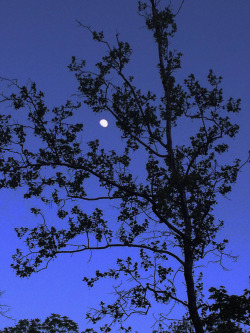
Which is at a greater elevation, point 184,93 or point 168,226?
point 184,93

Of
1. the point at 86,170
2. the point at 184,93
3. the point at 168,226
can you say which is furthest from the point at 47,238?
the point at 184,93

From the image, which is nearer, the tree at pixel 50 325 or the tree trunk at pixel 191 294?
the tree trunk at pixel 191 294

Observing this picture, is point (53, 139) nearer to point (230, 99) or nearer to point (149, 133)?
point (149, 133)

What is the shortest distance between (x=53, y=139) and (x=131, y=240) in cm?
539

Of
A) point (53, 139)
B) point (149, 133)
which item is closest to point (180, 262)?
point (149, 133)

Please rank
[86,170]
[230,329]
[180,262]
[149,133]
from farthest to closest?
[149,133] < [86,170] < [180,262] < [230,329]

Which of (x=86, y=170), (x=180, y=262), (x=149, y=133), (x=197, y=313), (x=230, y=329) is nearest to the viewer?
(x=230, y=329)

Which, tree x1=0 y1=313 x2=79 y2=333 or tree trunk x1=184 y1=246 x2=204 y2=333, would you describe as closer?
tree trunk x1=184 y1=246 x2=204 y2=333

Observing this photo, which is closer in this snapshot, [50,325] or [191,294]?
[191,294]

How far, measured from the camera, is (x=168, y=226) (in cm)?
1371

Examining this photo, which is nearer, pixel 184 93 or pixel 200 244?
pixel 200 244

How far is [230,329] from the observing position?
1138 cm

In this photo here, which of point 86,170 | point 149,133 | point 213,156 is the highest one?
point 149,133

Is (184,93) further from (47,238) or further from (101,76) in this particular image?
(47,238)
